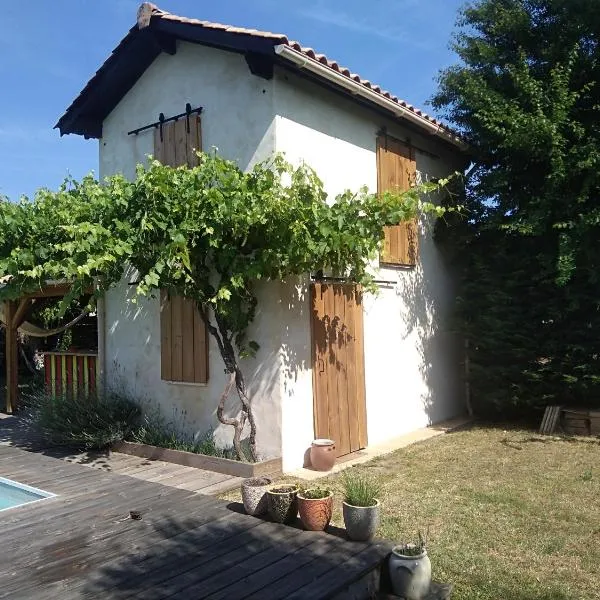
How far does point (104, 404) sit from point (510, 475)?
530cm

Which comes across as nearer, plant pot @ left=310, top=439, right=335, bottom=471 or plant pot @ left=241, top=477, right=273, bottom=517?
plant pot @ left=241, top=477, right=273, bottom=517

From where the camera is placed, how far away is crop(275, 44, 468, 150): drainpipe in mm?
6793

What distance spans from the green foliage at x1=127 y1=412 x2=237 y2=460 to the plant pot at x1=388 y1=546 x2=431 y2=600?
11.5ft

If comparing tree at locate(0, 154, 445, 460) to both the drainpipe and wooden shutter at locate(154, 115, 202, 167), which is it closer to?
the drainpipe

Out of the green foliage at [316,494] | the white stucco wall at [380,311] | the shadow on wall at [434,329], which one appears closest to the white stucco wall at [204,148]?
the white stucco wall at [380,311]

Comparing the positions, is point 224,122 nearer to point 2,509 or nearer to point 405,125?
point 405,125

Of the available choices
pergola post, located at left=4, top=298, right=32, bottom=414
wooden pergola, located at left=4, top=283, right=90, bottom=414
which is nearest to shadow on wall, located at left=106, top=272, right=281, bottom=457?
wooden pergola, located at left=4, top=283, right=90, bottom=414

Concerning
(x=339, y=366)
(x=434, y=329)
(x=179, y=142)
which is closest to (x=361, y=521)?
(x=339, y=366)

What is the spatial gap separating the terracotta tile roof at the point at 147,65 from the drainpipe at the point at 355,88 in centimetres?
3

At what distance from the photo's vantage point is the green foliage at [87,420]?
7.91 metres

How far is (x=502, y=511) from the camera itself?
5.56m

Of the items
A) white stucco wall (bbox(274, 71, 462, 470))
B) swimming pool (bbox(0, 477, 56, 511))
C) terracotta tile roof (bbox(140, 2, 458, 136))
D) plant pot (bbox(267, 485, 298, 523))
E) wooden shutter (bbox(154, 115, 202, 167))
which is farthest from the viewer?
wooden shutter (bbox(154, 115, 202, 167))

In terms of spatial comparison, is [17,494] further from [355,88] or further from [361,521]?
[355,88]

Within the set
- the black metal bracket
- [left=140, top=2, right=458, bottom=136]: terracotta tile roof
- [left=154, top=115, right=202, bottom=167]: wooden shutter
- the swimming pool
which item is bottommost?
the swimming pool
